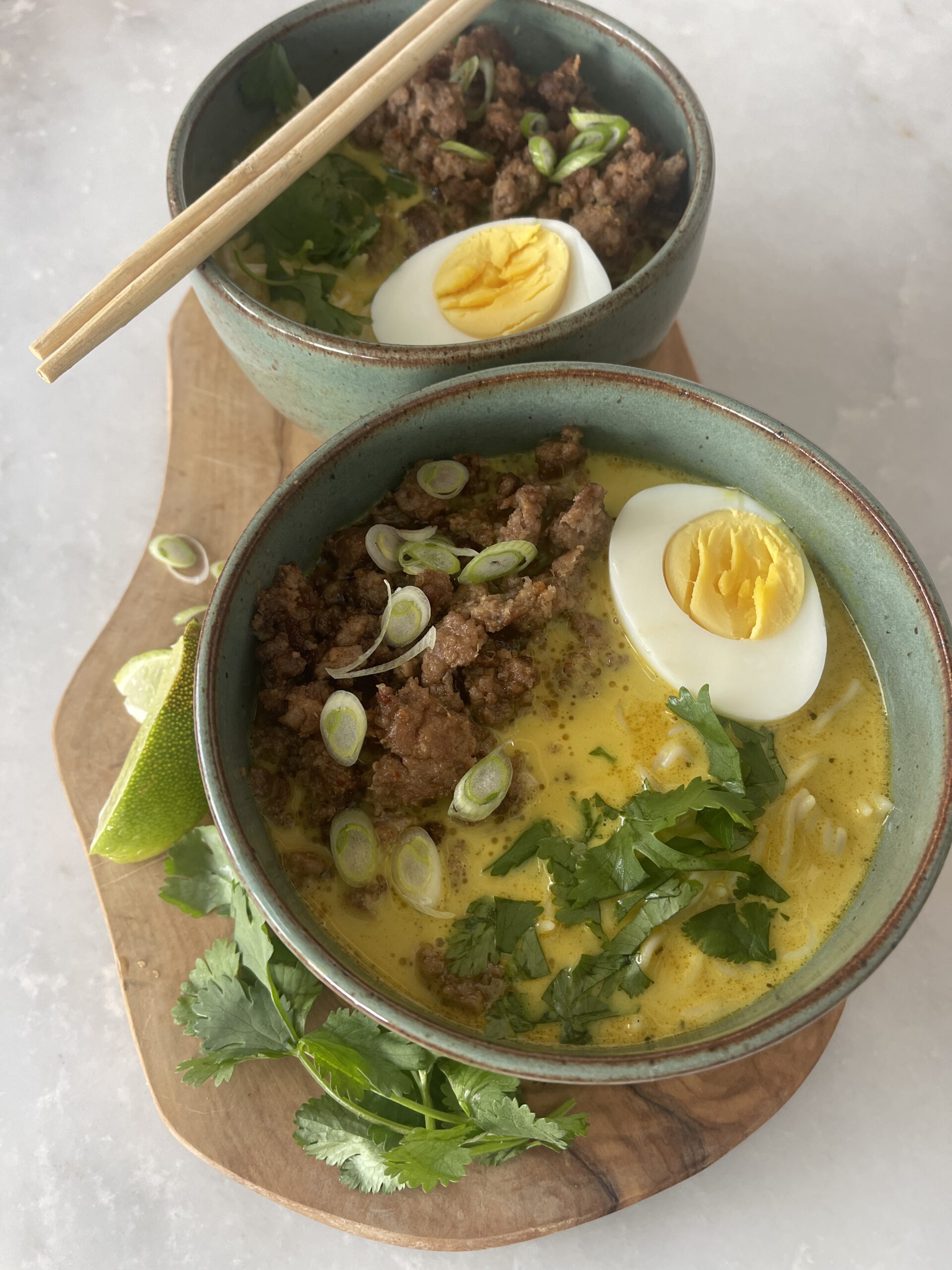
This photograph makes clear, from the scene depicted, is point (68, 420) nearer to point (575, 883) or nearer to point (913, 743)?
point (575, 883)

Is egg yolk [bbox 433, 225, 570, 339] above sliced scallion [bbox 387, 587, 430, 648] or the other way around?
above

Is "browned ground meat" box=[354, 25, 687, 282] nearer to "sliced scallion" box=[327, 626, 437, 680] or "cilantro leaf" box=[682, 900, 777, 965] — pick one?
"sliced scallion" box=[327, 626, 437, 680]

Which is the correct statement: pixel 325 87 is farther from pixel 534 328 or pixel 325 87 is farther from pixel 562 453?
pixel 562 453

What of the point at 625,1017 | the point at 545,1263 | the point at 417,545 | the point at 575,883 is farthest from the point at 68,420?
the point at 545,1263

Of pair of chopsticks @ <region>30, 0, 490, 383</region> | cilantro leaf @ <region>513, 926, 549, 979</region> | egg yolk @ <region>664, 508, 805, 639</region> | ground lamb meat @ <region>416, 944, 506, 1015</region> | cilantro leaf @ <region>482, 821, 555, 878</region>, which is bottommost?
cilantro leaf @ <region>513, 926, 549, 979</region>

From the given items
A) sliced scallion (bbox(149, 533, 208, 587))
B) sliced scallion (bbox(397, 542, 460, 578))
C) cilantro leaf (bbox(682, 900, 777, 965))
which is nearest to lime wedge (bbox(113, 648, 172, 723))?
sliced scallion (bbox(149, 533, 208, 587))

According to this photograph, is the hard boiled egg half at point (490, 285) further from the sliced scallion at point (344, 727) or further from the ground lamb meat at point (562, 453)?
the sliced scallion at point (344, 727)
